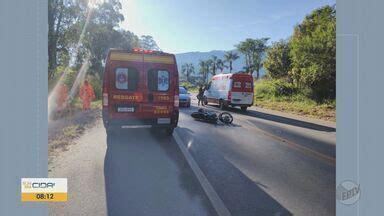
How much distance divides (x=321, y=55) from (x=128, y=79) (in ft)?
16.8

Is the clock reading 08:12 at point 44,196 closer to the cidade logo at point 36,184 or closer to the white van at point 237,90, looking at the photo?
the cidade logo at point 36,184

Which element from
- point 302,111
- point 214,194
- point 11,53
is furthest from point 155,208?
point 302,111

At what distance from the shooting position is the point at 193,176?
423 cm

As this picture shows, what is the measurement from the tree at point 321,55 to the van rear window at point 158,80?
3.52 meters

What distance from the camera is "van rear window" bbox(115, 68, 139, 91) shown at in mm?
6891

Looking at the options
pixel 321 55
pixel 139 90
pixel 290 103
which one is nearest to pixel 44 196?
pixel 139 90

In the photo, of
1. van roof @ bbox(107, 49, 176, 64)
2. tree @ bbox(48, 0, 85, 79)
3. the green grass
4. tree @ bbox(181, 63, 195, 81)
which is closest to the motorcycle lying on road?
the green grass

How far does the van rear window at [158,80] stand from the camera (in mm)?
7148

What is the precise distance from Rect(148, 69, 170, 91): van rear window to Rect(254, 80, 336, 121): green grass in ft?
18.1

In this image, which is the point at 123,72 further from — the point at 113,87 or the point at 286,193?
the point at 286,193

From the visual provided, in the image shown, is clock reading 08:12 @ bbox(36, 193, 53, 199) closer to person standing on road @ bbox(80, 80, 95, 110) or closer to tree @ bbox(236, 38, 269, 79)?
person standing on road @ bbox(80, 80, 95, 110)
